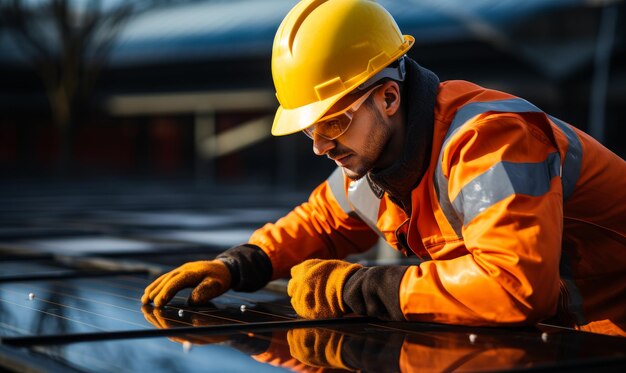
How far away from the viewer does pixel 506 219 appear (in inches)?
110

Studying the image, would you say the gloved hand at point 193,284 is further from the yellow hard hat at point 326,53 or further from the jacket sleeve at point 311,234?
the yellow hard hat at point 326,53

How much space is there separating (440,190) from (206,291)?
101 cm

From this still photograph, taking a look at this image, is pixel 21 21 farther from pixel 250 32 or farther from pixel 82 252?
pixel 82 252

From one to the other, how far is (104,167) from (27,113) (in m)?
3.42

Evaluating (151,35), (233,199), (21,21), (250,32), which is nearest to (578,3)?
(233,199)

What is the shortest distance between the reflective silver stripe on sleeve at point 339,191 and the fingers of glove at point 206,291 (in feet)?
1.90

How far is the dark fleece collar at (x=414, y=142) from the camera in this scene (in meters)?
3.20

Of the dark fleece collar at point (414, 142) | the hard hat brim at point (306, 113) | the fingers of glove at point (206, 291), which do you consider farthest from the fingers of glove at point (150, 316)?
the dark fleece collar at point (414, 142)

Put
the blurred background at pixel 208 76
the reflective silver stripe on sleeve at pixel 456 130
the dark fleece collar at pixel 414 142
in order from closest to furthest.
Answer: the reflective silver stripe on sleeve at pixel 456 130, the dark fleece collar at pixel 414 142, the blurred background at pixel 208 76

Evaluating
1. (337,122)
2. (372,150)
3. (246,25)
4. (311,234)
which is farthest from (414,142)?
(246,25)

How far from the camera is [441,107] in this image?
3.25 metres

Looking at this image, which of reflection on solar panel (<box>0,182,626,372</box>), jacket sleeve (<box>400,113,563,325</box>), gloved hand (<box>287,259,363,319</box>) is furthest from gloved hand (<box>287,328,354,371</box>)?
jacket sleeve (<box>400,113,563,325</box>)

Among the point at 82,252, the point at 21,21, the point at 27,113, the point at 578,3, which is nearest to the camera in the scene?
the point at 82,252

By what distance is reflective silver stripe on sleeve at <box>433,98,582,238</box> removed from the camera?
310 cm
